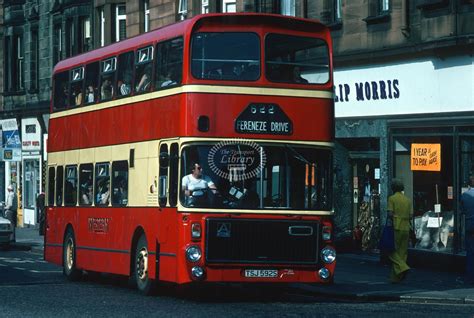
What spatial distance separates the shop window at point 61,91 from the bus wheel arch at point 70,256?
232 centimetres

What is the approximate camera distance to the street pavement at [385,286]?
2109cm

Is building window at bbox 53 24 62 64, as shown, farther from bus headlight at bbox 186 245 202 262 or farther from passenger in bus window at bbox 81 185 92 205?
bus headlight at bbox 186 245 202 262

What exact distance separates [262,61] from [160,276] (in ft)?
11.7

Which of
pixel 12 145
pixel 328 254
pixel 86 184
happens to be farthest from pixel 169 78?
pixel 12 145

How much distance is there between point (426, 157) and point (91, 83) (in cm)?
729

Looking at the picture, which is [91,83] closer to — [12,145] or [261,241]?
[261,241]

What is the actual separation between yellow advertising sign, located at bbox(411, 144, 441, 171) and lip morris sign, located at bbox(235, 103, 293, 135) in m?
8.17

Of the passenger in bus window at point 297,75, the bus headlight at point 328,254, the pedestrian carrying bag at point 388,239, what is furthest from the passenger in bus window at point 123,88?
the pedestrian carrying bag at point 388,239

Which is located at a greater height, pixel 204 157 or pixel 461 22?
pixel 461 22

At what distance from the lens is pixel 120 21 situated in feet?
152

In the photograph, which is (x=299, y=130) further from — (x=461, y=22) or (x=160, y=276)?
(x=461, y=22)

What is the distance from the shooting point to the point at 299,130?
20219mm

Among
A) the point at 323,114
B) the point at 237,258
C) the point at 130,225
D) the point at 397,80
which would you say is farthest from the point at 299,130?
the point at 397,80

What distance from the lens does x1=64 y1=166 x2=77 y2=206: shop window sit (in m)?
25.8
